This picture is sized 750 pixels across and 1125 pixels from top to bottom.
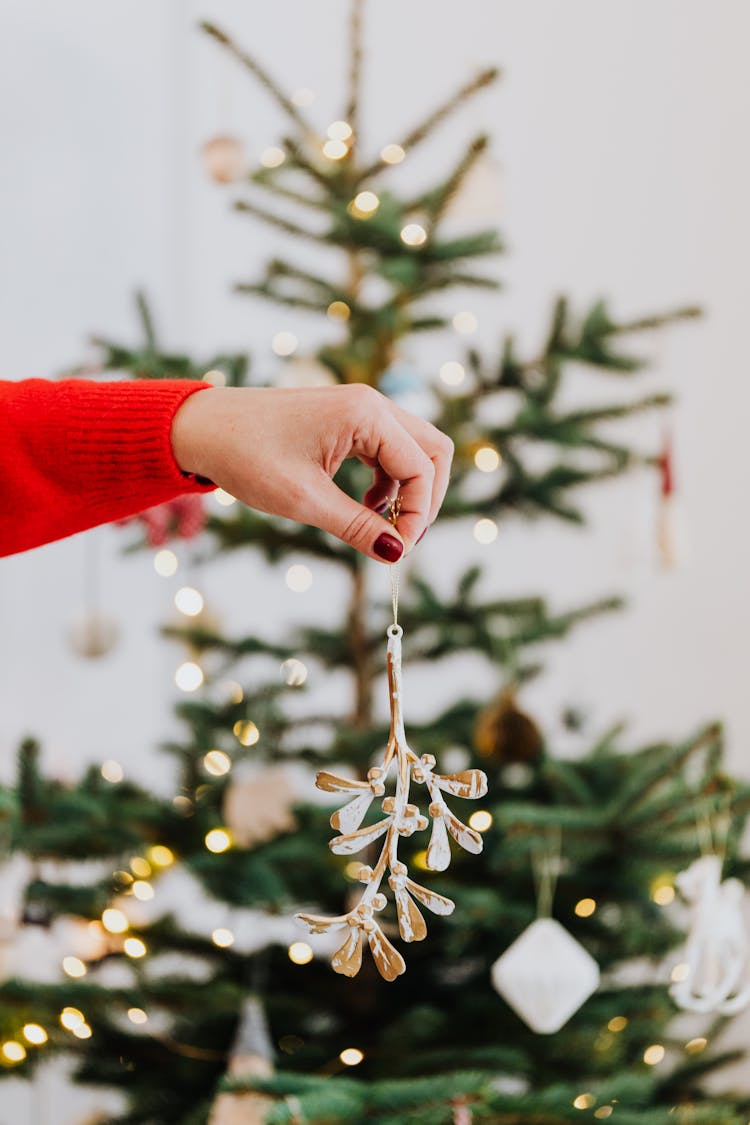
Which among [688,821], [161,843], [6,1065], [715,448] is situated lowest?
[6,1065]

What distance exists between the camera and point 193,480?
606 mm

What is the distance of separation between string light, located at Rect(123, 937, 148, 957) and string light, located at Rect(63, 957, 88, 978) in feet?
0.17

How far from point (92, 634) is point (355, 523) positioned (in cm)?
124

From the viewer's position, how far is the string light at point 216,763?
1.25 metres

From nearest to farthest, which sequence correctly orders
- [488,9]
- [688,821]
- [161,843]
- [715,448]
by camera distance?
[688,821] < [161,843] < [715,448] < [488,9]

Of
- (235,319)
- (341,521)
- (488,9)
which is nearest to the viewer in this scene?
(341,521)

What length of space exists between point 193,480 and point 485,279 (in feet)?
2.38

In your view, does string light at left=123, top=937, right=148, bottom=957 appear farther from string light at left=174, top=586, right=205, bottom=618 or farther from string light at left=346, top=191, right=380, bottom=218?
string light at left=346, top=191, right=380, bottom=218

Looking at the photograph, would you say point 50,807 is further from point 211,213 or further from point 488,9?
point 488,9

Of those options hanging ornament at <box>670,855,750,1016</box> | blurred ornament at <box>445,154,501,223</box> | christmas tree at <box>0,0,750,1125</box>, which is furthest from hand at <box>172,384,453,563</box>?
blurred ornament at <box>445,154,501,223</box>

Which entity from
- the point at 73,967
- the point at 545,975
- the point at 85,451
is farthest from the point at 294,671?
the point at 85,451

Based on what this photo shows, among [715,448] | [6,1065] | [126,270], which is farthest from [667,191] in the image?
[6,1065]

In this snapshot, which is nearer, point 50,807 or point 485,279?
point 50,807

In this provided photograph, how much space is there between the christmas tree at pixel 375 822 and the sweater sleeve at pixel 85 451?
528 millimetres
